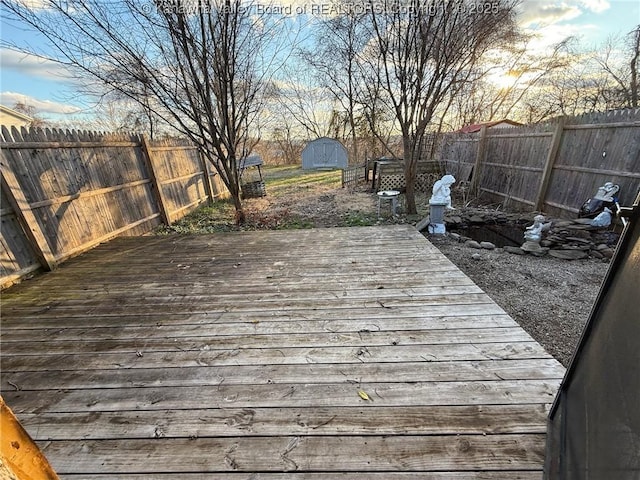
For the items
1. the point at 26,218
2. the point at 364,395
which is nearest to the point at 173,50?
the point at 26,218

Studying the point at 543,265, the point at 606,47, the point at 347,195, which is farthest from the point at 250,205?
the point at 606,47

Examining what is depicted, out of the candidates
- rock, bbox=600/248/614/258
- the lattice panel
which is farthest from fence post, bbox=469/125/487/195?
rock, bbox=600/248/614/258

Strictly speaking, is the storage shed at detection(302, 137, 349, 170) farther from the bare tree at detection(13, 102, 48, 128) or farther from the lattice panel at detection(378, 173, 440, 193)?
the bare tree at detection(13, 102, 48, 128)

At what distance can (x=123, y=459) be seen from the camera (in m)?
1.19

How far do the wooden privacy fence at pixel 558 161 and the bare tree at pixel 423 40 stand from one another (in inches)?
88.0

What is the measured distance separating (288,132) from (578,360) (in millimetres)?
20343

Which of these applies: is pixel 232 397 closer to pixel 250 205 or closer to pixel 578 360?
pixel 578 360

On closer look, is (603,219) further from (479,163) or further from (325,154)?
(325,154)

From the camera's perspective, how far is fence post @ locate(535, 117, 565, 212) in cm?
525

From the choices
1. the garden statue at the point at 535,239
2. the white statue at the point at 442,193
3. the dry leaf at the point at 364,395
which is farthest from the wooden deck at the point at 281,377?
the garden statue at the point at 535,239

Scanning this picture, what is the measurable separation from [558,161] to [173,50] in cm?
703

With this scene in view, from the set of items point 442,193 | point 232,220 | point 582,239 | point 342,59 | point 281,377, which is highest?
point 342,59

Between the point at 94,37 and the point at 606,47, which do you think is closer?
the point at 94,37

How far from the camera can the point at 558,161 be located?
17.4 ft
